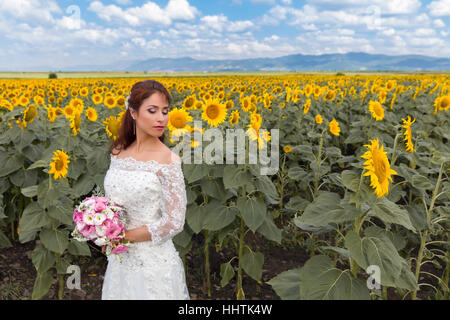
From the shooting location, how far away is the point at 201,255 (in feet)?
14.3

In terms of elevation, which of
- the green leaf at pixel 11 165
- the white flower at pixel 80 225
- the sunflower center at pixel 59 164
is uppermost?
the sunflower center at pixel 59 164

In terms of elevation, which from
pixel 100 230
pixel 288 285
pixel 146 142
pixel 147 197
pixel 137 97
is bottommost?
pixel 288 285

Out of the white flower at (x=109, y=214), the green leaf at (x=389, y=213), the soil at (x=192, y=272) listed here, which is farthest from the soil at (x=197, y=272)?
the green leaf at (x=389, y=213)

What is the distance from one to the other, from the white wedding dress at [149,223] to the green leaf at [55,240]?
74 centimetres

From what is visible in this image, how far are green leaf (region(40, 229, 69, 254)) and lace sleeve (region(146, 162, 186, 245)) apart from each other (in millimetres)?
1274

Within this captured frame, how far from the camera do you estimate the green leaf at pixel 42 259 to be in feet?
10.6

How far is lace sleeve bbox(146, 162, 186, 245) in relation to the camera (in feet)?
7.38

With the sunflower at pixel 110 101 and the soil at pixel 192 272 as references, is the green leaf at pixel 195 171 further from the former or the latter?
the sunflower at pixel 110 101

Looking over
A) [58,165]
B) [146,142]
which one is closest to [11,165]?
[58,165]

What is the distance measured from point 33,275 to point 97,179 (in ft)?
5.35

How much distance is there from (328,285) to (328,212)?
0.41m

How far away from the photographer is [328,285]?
6.53 ft

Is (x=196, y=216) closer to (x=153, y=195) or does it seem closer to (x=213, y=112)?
(x=153, y=195)

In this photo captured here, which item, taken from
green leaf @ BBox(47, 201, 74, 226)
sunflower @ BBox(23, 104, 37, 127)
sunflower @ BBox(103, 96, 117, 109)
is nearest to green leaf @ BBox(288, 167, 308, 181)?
green leaf @ BBox(47, 201, 74, 226)
